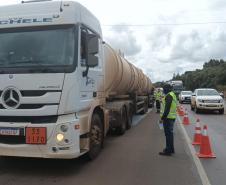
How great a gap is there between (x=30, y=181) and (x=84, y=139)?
1.45m

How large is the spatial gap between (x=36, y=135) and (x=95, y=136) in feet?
6.67

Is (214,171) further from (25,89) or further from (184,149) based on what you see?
(25,89)

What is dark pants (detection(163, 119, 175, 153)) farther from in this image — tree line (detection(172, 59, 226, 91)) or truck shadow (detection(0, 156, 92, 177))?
tree line (detection(172, 59, 226, 91))

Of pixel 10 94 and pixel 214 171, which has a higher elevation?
pixel 10 94

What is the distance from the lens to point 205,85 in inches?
4855

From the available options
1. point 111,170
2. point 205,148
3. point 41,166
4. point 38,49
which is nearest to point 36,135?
point 41,166

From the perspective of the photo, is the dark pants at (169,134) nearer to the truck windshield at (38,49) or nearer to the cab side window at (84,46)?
the cab side window at (84,46)

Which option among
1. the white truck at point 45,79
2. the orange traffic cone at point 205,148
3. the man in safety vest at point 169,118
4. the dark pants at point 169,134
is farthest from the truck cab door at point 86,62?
the orange traffic cone at point 205,148

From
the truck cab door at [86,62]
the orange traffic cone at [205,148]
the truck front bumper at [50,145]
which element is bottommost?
the orange traffic cone at [205,148]

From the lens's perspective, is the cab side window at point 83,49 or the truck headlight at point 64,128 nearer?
the truck headlight at point 64,128

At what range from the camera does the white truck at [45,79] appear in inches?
288

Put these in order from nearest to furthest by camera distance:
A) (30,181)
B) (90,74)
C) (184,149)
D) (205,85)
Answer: (30,181) → (90,74) → (184,149) → (205,85)

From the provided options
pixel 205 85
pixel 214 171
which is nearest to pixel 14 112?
pixel 214 171

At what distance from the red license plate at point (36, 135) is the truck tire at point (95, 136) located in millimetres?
1627
